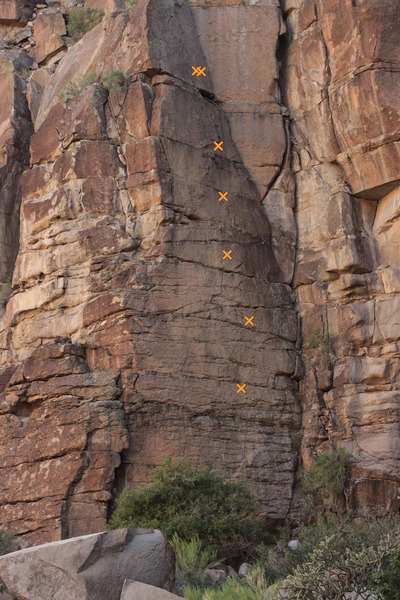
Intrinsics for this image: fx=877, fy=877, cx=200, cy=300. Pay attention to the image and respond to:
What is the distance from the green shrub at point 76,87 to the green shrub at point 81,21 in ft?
21.3

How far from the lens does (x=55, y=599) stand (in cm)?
1143

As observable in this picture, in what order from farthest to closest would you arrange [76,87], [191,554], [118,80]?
[76,87]
[118,80]
[191,554]

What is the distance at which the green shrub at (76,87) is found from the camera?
2364 cm

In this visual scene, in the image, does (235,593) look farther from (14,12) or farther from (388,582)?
(14,12)

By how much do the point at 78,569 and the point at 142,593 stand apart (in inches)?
39.1

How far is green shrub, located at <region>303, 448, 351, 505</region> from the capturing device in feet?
63.9

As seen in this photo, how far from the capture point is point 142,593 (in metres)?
11.0

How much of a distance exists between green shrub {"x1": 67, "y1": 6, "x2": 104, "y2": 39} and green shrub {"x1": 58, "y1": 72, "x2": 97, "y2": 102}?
21.3ft

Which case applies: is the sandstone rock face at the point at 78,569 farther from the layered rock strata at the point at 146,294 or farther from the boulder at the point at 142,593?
the layered rock strata at the point at 146,294

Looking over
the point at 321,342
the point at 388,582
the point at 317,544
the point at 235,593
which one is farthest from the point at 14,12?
the point at 388,582

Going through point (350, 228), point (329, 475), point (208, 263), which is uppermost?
point (350, 228)

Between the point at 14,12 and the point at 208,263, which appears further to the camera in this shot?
the point at 14,12

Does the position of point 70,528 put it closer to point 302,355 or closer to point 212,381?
point 212,381

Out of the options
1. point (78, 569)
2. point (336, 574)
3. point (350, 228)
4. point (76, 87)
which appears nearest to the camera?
point (336, 574)
